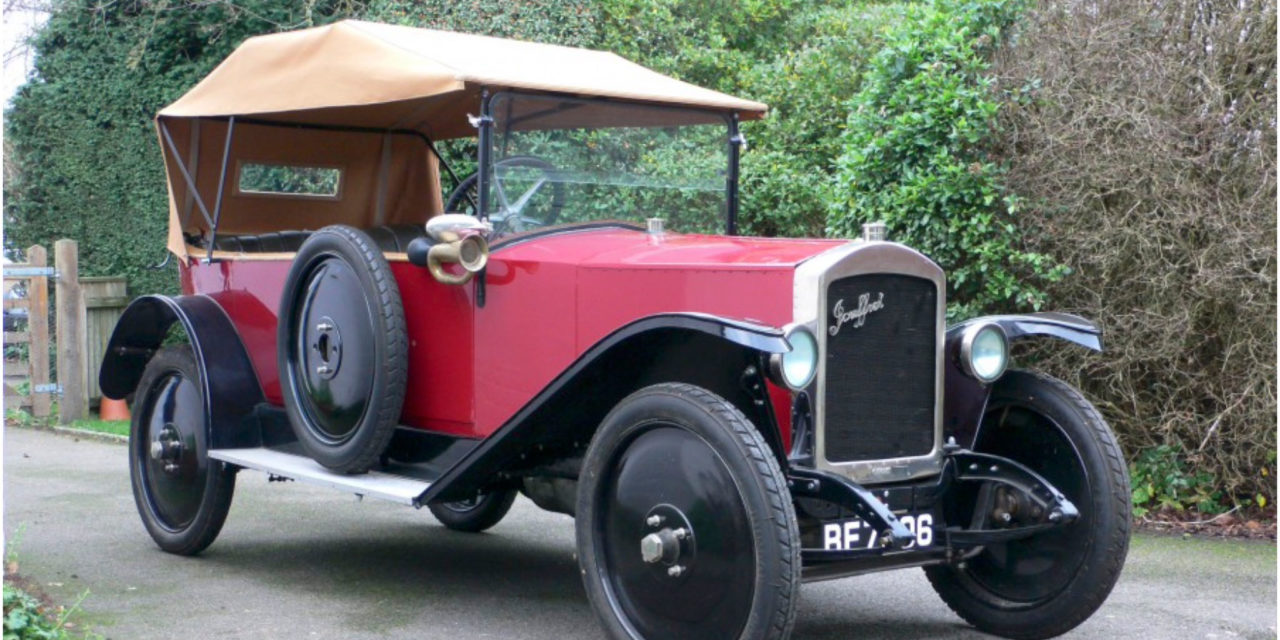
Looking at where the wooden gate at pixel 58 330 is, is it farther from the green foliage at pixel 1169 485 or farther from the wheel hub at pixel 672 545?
the wheel hub at pixel 672 545

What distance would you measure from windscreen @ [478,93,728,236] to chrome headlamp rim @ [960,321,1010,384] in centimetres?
151

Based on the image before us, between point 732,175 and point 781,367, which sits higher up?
point 732,175

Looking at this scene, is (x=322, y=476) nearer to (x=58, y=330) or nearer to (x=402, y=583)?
(x=402, y=583)

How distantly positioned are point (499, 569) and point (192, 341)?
5.63 ft

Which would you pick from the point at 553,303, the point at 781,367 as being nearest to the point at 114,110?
the point at 553,303

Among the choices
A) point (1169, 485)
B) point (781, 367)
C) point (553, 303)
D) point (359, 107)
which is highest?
point (359, 107)

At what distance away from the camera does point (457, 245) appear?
4926 millimetres

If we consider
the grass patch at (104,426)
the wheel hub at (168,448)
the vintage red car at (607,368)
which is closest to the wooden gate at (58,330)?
the grass patch at (104,426)

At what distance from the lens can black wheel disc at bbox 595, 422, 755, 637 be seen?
3852mm

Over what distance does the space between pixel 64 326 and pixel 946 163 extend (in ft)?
24.9

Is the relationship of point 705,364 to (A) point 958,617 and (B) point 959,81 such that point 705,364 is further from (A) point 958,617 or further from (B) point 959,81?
(B) point 959,81

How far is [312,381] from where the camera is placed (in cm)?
559

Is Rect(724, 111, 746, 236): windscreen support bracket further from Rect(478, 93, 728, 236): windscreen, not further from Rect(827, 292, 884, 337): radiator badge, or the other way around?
Rect(827, 292, 884, 337): radiator badge

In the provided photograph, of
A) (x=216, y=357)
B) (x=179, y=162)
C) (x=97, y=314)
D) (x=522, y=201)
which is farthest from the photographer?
(x=97, y=314)
